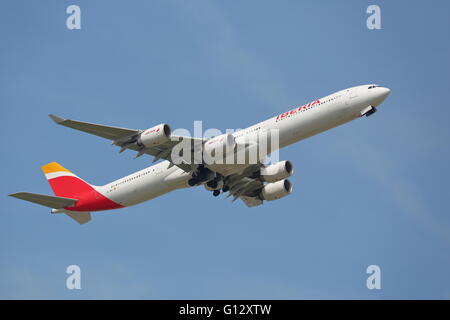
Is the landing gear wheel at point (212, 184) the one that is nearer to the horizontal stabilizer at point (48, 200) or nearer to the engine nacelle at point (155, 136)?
the engine nacelle at point (155, 136)

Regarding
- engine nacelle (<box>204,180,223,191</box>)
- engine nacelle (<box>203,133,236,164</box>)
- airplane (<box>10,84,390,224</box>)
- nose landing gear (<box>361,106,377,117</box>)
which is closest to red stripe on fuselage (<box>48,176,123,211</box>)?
airplane (<box>10,84,390,224</box>)

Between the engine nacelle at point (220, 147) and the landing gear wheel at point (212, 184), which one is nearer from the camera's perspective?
the engine nacelle at point (220, 147)

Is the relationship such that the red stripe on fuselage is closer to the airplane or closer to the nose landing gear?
the airplane

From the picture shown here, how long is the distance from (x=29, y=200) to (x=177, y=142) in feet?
40.6

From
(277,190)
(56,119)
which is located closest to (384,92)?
(277,190)

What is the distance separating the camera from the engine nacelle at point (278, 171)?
5422cm

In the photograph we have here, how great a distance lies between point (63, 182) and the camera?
198 feet

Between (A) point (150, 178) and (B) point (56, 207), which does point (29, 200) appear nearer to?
(B) point (56, 207)

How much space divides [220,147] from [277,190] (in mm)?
8832

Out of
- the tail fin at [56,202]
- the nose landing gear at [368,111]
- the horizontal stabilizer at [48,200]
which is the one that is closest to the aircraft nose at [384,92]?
the nose landing gear at [368,111]

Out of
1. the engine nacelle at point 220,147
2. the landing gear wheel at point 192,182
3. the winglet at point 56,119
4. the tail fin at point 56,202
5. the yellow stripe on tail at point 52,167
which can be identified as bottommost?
the tail fin at point 56,202

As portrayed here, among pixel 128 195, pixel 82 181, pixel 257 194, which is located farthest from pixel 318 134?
pixel 82 181

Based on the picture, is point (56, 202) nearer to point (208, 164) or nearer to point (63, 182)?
point (63, 182)

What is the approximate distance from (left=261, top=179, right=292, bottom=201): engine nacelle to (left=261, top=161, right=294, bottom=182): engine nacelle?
239 cm
